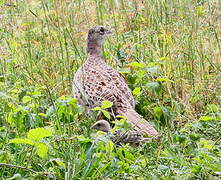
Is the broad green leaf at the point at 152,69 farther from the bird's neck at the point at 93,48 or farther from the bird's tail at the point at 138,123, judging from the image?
the bird's neck at the point at 93,48

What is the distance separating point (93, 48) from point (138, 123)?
1779mm

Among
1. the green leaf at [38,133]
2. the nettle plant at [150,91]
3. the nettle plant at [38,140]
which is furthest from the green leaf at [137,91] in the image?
the green leaf at [38,133]

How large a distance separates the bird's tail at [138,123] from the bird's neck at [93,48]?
125cm

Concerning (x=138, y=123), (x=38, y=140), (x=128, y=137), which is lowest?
(x=128, y=137)

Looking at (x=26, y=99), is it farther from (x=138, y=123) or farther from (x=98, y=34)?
(x=98, y=34)

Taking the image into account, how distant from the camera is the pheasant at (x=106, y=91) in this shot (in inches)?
244

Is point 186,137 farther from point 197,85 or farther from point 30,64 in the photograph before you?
point 30,64

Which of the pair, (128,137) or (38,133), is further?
(128,137)

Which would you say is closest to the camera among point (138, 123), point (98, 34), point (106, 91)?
point (138, 123)

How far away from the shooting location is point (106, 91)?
21.2 feet

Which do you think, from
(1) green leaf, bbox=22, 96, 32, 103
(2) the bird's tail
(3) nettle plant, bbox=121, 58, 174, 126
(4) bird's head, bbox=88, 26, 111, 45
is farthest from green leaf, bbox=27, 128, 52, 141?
(4) bird's head, bbox=88, 26, 111, 45

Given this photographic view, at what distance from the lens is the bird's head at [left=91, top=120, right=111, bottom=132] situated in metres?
5.77

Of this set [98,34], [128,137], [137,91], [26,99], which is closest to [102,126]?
[128,137]

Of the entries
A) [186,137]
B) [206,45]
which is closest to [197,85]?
[206,45]
